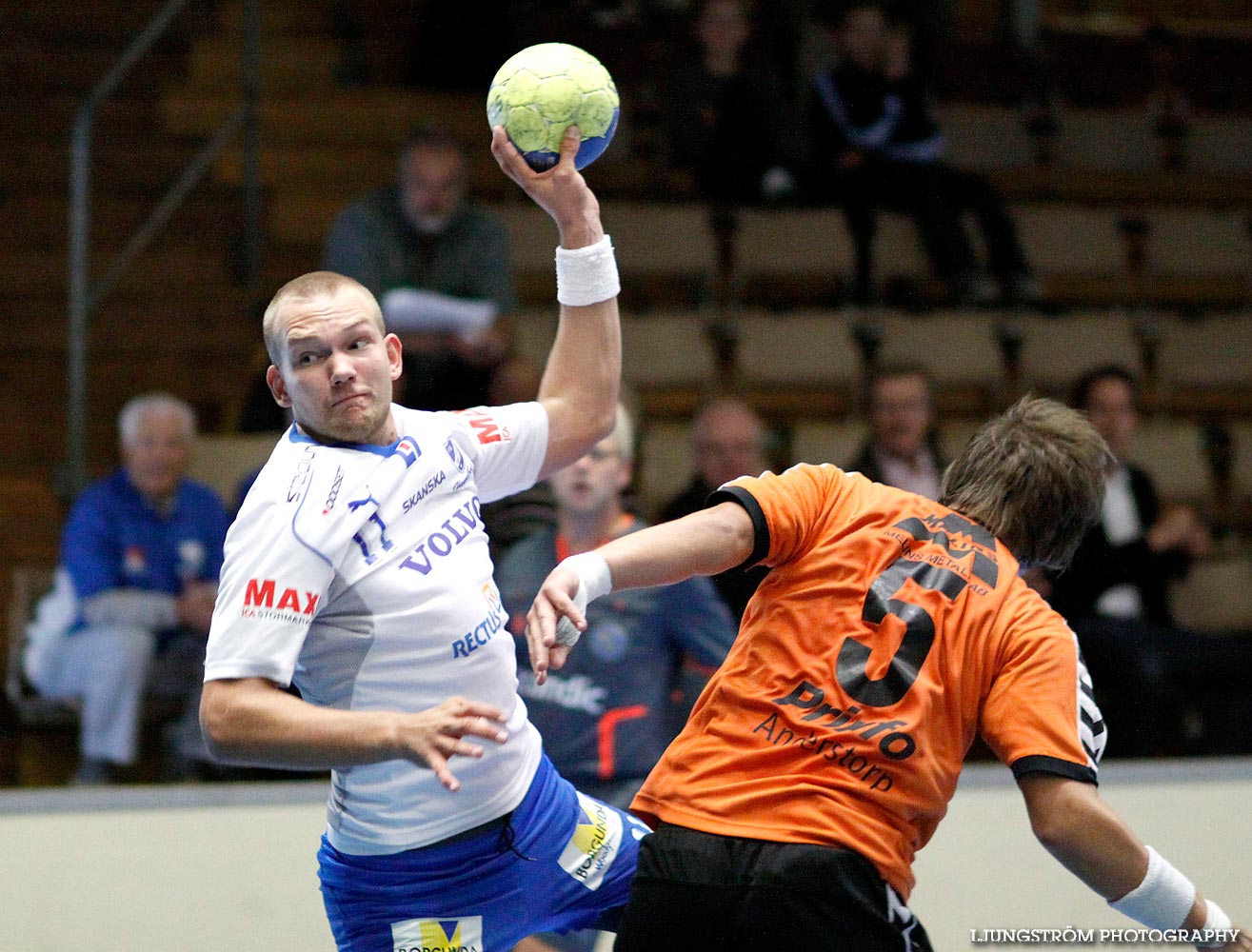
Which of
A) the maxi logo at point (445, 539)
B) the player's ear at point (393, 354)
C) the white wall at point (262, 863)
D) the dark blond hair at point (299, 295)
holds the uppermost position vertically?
the dark blond hair at point (299, 295)

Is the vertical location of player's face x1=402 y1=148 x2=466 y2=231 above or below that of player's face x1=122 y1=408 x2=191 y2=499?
above

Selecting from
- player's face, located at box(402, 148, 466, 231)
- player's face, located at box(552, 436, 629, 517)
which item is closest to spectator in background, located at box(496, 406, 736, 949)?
player's face, located at box(552, 436, 629, 517)

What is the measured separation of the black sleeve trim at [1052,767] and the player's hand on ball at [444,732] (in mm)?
743

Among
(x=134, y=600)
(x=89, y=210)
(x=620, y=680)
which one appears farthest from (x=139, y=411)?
(x=620, y=680)

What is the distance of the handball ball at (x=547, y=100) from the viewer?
109 inches

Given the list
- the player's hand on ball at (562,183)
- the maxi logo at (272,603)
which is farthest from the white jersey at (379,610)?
the player's hand on ball at (562,183)

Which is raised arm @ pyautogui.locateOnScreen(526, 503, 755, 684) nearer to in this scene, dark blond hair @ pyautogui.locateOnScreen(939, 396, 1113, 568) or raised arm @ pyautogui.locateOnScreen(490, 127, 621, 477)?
dark blond hair @ pyautogui.locateOnScreen(939, 396, 1113, 568)

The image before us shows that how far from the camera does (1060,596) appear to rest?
547 centimetres

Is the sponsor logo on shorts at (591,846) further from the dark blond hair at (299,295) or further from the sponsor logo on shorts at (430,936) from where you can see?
the dark blond hair at (299,295)

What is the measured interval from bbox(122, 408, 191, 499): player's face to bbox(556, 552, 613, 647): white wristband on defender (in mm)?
3466

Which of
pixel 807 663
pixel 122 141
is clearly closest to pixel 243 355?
pixel 122 141

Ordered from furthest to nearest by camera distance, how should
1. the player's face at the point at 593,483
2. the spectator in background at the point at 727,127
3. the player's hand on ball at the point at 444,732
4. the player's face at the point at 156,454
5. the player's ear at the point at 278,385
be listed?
1. the spectator in background at the point at 727,127
2. the player's face at the point at 156,454
3. the player's face at the point at 593,483
4. the player's ear at the point at 278,385
5. the player's hand on ball at the point at 444,732

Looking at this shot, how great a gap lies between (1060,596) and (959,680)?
11.0 ft

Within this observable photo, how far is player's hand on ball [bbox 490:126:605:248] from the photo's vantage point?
281cm
